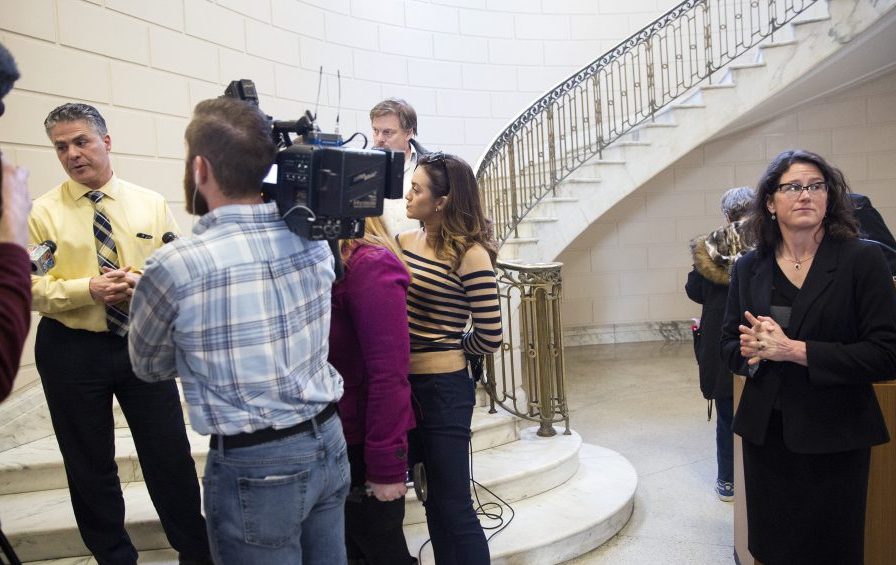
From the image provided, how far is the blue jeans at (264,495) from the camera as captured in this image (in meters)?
1.25

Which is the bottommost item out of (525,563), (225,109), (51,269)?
(525,563)

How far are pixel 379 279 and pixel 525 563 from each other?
5.28 ft

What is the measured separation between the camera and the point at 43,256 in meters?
2.01

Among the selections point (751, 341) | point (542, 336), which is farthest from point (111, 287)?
point (542, 336)

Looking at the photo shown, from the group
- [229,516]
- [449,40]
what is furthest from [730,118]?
[229,516]

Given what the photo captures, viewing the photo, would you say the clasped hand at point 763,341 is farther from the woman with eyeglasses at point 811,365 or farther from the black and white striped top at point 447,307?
the black and white striped top at point 447,307

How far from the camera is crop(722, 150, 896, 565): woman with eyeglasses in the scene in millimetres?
1821

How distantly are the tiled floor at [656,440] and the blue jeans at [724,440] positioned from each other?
138 mm

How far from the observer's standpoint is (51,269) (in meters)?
2.12

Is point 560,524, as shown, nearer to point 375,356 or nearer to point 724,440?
point 724,440

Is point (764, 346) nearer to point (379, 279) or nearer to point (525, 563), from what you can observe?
point (379, 279)

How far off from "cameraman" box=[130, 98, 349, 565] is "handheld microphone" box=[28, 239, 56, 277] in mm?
874

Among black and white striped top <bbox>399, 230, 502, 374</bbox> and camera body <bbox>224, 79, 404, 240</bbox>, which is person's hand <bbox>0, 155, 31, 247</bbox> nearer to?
camera body <bbox>224, 79, 404, 240</bbox>

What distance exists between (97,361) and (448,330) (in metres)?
1.04
